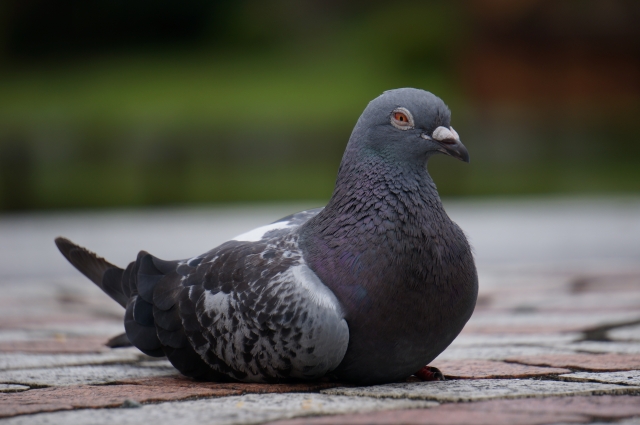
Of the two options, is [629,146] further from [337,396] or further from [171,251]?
[337,396]

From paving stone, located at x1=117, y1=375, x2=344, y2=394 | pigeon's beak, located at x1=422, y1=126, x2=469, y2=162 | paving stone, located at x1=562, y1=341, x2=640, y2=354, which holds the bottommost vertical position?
paving stone, located at x1=117, y1=375, x2=344, y2=394

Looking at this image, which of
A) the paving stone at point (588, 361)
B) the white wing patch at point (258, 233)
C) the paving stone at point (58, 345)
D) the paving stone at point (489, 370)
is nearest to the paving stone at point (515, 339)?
the paving stone at point (588, 361)

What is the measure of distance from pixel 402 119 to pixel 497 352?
1.32 m

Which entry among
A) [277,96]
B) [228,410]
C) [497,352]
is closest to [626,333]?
[497,352]

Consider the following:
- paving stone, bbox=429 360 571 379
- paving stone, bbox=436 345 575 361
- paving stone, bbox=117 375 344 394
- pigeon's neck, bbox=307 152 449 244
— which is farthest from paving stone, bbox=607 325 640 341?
paving stone, bbox=117 375 344 394

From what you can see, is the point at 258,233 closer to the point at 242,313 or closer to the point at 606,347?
the point at 242,313

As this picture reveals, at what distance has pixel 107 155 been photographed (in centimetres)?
1376

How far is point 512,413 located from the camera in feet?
8.48

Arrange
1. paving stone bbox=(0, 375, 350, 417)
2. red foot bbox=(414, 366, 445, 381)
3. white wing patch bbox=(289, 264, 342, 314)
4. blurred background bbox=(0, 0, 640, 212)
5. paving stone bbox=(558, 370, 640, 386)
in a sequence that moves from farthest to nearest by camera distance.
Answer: blurred background bbox=(0, 0, 640, 212)
red foot bbox=(414, 366, 445, 381)
paving stone bbox=(558, 370, 640, 386)
white wing patch bbox=(289, 264, 342, 314)
paving stone bbox=(0, 375, 350, 417)

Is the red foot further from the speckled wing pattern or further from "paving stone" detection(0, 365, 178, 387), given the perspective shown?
"paving stone" detection(0, 365, 178, 387)

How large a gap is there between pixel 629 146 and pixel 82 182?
415 inches

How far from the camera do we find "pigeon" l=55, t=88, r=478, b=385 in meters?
2.95

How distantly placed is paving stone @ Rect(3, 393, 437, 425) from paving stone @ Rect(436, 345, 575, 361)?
112cm

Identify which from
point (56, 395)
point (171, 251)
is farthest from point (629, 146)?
point (56, 395)
